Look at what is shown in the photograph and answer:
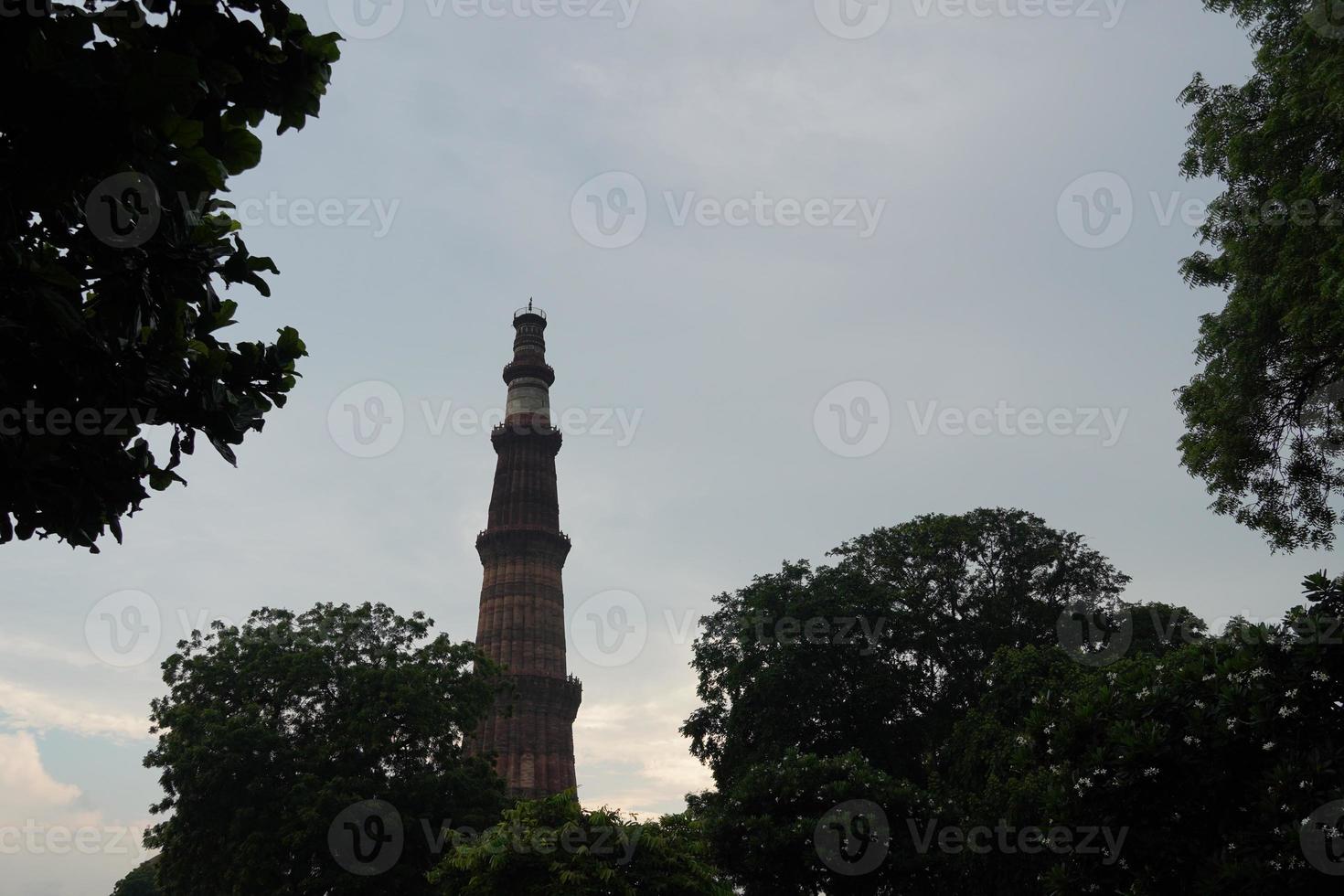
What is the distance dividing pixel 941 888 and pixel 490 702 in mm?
16062

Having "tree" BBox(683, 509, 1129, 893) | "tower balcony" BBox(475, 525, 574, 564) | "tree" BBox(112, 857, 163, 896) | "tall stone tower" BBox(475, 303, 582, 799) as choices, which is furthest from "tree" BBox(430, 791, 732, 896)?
"tree" BBox(112, 857, 163, 896)

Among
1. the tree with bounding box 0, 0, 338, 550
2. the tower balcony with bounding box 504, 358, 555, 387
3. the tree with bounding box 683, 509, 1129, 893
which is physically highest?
the tower balcony with bounding box 504, 358, 555, 387

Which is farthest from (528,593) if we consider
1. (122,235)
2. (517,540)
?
(122,235)

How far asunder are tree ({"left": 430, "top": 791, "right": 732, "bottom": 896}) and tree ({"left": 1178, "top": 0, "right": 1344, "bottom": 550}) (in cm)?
1260

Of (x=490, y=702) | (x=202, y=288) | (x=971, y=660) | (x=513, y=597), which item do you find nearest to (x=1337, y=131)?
(x=202, y=288)

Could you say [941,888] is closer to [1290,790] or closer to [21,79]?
[1290,790]

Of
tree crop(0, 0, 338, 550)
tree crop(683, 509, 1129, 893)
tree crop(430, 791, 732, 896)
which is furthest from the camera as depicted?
tree crop(683, 509, 1129, 893)

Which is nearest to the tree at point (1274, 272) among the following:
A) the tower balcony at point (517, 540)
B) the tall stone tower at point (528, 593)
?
the tall stone tower at point (528, 593)

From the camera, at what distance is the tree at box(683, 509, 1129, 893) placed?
29.4m

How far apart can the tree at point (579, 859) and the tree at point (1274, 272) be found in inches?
496

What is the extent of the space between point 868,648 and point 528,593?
24.3m

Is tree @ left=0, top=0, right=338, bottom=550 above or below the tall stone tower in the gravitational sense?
below

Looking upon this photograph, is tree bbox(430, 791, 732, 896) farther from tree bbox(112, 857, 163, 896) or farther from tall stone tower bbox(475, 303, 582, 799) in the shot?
tree bbox(112, 857, 163, 896)

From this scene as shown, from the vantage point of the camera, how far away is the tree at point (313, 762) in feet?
84.6
